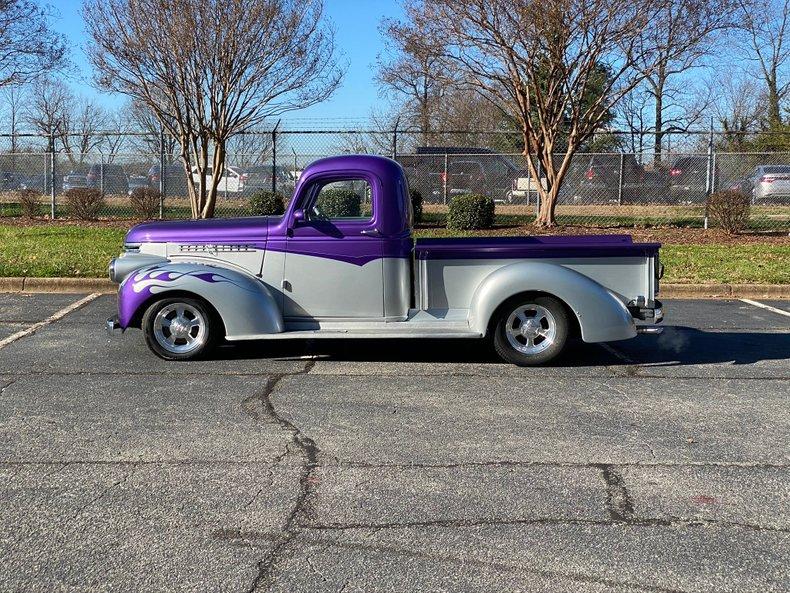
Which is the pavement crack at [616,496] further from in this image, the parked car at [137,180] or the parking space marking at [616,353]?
the parked car at [137,180]

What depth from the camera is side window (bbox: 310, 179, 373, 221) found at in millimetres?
7492

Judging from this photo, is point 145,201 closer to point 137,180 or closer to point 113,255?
point 137,180

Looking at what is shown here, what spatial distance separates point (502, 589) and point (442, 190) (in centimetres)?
1970

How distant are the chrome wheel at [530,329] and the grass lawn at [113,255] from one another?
5.69 m

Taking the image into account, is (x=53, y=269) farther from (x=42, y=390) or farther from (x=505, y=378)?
(x=505, y=378)

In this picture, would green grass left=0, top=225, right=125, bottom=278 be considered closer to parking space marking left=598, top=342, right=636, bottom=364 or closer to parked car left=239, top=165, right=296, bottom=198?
parked car left=239, top=165, right=296, bottom=198

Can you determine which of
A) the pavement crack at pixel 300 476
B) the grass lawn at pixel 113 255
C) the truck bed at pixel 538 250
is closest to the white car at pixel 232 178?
the grass lawn at pixel 113 255

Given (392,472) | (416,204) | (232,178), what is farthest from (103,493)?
(232,178)

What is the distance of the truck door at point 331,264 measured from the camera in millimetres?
7355

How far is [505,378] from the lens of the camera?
6980mm

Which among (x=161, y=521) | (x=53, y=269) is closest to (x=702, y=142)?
(x=53, y=269)

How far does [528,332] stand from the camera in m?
7.30

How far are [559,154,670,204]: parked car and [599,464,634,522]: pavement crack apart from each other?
17.7 metres

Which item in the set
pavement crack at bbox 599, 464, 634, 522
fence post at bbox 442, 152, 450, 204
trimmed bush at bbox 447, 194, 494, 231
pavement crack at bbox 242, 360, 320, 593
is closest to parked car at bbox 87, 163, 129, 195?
fence post at bbox 442, 152, 450, 204
